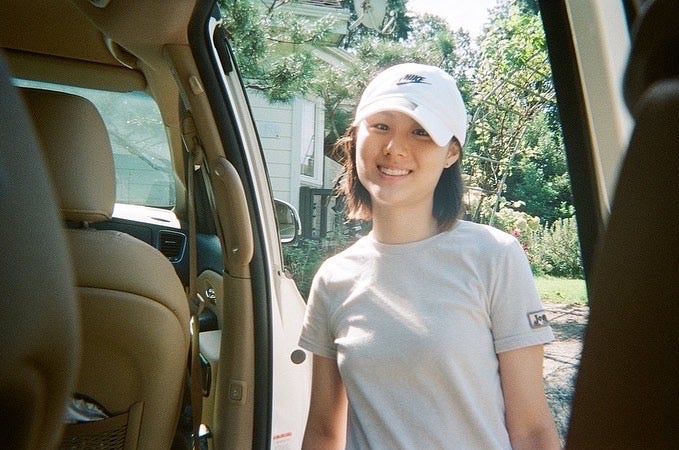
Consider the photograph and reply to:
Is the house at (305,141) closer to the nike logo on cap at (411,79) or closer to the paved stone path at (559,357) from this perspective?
the nike logo on cap at (411,79)

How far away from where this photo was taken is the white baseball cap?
1611 millimetres

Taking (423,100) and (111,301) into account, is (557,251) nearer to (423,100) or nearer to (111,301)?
(423,100)

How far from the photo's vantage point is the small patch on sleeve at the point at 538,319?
4.70 ft

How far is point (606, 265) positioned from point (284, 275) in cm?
218

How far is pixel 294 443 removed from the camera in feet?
8.43

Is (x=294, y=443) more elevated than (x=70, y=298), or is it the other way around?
(x=70, y=298)

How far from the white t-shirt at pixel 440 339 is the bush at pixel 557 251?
7 cm

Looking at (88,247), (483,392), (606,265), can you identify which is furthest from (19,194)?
(88,247)

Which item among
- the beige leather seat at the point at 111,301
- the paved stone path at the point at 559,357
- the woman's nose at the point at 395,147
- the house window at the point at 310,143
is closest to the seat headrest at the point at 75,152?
the beige leather seat at the point at 111,301

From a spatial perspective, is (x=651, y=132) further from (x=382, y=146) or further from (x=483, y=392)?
(x=382, y=146)

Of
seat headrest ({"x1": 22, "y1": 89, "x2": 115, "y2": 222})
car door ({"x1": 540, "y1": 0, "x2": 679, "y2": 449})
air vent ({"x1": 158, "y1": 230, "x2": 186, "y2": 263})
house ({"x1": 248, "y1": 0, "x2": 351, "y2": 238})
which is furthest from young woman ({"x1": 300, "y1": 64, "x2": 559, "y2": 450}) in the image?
air vent ({"x1": 158, "y1": 230, "x2": 186, "y2": 263})

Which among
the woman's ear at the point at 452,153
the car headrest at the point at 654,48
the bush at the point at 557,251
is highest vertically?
the woman's ear at the point at 452,153

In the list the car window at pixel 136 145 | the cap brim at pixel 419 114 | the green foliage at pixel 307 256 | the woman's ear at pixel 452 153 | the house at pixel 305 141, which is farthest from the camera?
the house at pixel 305 141

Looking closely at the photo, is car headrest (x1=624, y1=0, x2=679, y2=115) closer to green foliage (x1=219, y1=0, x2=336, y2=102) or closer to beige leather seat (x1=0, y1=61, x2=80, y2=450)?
beige leather seat (x1=0, y1=61, x2=80, y2=450)
